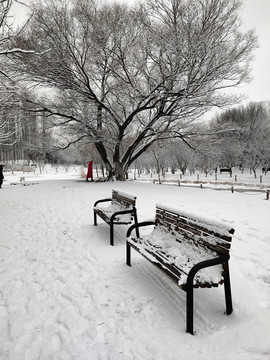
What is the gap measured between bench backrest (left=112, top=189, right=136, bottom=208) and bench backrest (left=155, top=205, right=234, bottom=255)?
1.05 meters

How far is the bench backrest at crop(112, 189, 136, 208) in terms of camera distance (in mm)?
4910

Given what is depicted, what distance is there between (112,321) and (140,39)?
15.0 metres

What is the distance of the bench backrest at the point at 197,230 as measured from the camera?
2.55m

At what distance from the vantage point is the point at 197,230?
300cm

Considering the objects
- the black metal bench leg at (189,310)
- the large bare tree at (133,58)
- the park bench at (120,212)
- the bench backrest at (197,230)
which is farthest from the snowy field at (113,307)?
the large bare tree at (133,58)

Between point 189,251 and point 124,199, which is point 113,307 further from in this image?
point 124,199

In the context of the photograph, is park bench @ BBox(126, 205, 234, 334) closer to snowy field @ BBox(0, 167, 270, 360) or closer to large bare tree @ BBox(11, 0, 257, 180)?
snowy field @ BBox(0, 167, 270, 360)

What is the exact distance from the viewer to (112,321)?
2.52 m

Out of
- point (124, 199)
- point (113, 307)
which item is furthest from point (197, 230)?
point (124, 199)

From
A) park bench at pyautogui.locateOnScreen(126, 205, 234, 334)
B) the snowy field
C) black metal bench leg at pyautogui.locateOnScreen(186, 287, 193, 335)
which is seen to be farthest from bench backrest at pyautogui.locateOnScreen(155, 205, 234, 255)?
the snowy field

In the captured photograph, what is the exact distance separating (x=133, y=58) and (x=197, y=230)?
577 inches

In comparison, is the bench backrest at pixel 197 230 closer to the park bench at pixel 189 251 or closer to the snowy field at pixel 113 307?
the park bench at pixel 189 251

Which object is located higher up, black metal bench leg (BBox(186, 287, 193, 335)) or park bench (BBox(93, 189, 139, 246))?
park bench (BBox(93, 189, 139, 246))

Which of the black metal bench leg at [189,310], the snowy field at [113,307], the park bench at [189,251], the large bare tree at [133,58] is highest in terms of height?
the large bare tree at [133,58]
